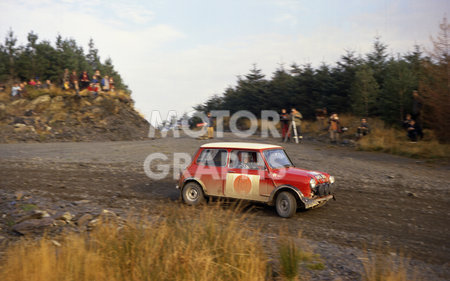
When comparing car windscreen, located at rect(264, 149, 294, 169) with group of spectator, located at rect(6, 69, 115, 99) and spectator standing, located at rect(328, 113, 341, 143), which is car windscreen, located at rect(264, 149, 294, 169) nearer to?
spectator standing, located at rect(328, 113, 341, 143)

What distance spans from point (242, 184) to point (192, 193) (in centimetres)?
151

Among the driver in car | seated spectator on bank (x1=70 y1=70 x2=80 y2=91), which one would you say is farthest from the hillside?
the driver in car

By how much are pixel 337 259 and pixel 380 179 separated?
311 inches

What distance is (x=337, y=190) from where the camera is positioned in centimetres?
1122

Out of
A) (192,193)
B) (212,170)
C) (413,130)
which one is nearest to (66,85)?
(192,193)

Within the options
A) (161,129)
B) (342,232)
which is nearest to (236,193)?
(342,232)

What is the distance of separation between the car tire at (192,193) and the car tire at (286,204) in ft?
6.69

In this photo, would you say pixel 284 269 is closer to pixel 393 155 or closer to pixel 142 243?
pixel 142 243

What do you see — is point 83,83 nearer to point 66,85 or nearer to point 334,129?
point 66,85

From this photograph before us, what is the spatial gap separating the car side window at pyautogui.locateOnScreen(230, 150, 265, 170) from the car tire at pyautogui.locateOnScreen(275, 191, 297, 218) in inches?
33.3

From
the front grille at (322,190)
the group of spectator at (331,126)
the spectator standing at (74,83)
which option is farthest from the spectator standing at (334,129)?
the spectator standing at (74,83)

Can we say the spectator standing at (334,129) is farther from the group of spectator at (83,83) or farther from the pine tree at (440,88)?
the group of spectator at (83,83)

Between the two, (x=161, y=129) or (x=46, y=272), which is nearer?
(x=46, y=272)

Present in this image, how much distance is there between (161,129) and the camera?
31.4 m
